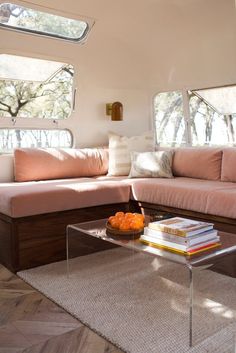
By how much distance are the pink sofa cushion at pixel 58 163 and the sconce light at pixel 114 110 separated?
53 centimetres

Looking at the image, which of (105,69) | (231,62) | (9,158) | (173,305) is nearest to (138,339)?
(173,305)

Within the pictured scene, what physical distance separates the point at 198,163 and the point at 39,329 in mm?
2421

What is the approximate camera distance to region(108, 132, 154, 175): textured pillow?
13.7 feet

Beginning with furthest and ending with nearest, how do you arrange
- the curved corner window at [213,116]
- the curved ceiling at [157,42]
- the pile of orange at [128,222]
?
the curved corner window at [213,116]
the curved ceiling at [157,42]
the pile of orange at [128,222]

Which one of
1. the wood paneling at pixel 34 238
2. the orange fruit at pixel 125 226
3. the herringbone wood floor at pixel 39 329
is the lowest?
the herringbone wood floor at pixel 39 329

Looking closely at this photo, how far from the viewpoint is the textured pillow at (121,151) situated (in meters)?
4.19

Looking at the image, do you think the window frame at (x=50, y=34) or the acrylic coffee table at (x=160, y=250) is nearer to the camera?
the acrylic coffee table at (x=160, y=250)

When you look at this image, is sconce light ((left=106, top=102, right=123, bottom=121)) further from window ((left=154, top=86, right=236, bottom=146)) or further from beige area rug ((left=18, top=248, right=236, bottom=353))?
beige area rug ((left=18, top=248, right=236, bottom=353))

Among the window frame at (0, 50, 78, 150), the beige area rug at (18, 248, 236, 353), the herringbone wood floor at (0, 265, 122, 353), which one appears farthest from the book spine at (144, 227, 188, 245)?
the window frame at (0, 50, 78, 150)

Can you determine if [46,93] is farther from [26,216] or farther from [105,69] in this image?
[26,216]

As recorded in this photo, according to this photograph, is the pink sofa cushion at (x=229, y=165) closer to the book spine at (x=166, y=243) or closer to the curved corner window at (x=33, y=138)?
the book spine at (x=166, y=243)

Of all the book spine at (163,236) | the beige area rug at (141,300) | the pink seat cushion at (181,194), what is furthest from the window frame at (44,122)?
the book spine at (163,236)

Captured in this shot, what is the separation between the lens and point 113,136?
172 inches

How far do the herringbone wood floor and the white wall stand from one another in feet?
7.32
